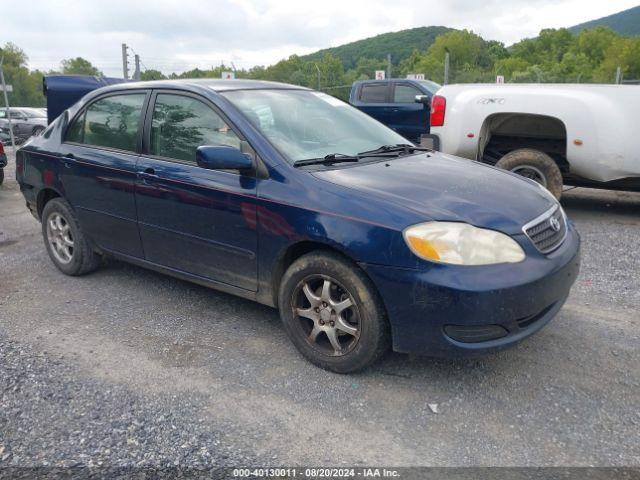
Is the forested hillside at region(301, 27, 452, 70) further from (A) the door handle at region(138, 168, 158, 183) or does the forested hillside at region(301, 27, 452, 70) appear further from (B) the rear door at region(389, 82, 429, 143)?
(A) the door handle at region(138, 168, 158, 183)

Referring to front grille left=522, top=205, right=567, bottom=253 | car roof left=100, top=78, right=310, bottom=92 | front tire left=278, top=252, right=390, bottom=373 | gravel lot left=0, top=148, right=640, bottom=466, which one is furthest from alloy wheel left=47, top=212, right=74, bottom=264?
front grille left=522, top=205, right=567, bottom=253

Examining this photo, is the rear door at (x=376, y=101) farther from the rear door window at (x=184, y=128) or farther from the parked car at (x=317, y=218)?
the rear door window at (x=184, y=128)

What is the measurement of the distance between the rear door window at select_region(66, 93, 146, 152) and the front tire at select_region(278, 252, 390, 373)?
1.80 metres

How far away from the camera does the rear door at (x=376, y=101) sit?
38.5 feet

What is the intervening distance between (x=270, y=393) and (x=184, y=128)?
194cm

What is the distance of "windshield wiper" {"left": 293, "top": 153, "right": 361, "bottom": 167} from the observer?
3.36 metres

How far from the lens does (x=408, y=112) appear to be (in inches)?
449

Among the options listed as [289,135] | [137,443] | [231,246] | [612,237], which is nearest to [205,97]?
[289,135]

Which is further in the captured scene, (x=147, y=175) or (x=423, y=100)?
(x=423, y=100)

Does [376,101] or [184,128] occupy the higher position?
[376,101]

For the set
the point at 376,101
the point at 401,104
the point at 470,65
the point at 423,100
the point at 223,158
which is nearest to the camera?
the point at 223,158

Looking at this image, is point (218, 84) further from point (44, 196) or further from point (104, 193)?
point (44, 196)

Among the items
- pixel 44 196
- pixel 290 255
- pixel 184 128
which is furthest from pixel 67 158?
pixel 290 255

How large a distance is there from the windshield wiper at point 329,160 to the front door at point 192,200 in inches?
12.1
